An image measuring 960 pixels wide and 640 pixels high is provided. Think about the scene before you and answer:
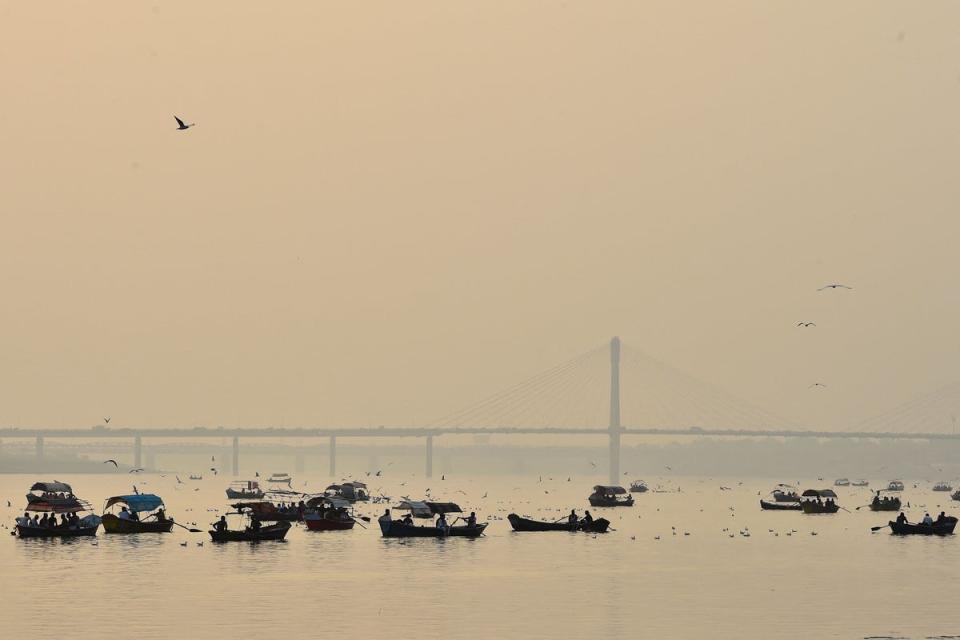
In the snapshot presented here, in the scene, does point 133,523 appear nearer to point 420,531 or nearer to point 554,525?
point 420,531

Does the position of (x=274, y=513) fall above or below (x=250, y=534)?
above

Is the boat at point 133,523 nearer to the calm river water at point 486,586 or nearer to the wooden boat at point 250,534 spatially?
the calm river water at point 486,586

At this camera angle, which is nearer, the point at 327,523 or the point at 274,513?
the point at 327,523

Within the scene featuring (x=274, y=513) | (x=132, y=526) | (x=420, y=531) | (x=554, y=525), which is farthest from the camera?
(x=274, y=513)

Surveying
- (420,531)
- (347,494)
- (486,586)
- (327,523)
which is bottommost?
(486,586)

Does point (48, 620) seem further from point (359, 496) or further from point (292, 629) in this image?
point (359, 496)

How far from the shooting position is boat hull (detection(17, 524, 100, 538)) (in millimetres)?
91250

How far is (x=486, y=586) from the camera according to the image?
212 ft

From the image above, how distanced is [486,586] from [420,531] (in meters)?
28.7

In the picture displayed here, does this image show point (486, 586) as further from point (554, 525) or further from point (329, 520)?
point (329, 520)

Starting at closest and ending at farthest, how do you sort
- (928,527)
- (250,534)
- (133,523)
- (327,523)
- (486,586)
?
(486,586), (250,534), (133,523), (928,527), (327,523)

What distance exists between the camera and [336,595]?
61.0 metres

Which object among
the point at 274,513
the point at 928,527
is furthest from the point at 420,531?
the point at 928,527

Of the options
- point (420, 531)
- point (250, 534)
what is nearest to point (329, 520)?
point (420, 531)
